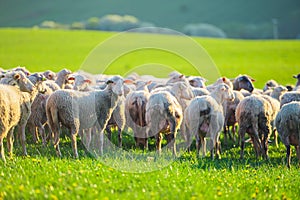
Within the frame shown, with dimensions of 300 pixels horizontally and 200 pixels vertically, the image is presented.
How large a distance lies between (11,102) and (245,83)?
9343 mm

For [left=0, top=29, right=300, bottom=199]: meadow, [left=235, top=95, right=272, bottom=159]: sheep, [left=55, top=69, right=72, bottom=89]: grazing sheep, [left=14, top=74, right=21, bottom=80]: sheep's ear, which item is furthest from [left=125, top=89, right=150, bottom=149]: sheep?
[left=14, top=74, right=21, bottom=80]: sheep's ear

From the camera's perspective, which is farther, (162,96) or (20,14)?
(20,14)

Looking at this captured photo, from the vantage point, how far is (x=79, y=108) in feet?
34.1

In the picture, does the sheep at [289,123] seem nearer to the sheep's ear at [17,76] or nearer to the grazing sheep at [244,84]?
the sheep's ear at [17,76]

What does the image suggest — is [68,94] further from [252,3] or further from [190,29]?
[252,3]

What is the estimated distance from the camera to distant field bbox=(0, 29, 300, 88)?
139ft

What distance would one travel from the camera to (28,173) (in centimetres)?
734

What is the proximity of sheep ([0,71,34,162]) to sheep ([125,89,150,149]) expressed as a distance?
9.73ft

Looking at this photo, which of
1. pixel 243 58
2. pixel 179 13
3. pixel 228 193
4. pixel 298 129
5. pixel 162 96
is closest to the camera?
pixel 228 193

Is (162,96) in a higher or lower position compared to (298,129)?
higher

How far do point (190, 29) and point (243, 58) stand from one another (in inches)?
1151

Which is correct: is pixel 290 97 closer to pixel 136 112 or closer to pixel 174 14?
pixel 136 112

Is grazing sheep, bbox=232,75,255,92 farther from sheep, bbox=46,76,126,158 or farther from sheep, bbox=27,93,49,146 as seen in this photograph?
sheep, bbox=27,93,49,146

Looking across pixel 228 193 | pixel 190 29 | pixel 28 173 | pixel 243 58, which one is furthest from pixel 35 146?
pixel 190 29
